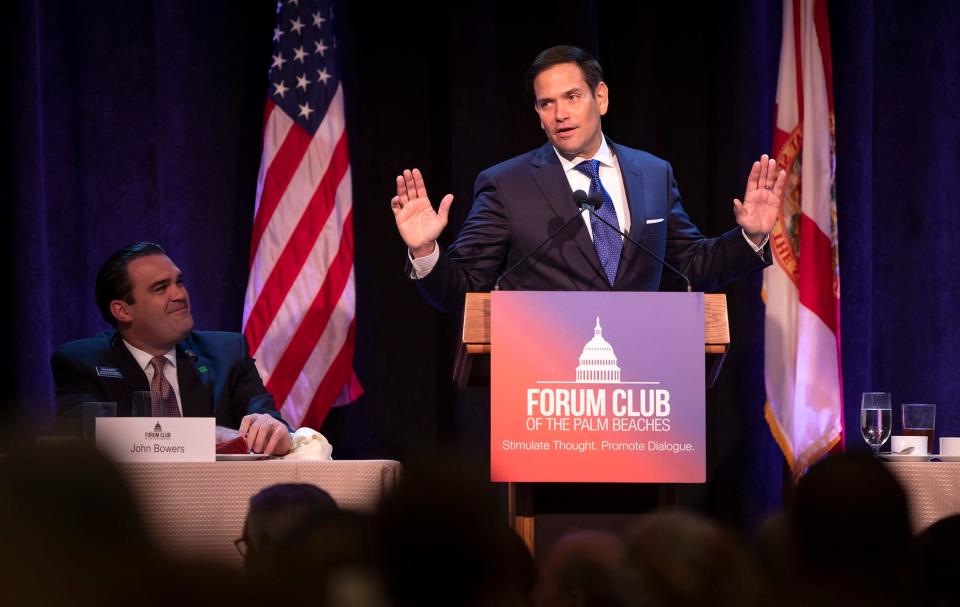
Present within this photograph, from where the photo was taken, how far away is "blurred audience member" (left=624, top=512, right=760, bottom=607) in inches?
53.7

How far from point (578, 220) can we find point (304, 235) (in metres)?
2.03

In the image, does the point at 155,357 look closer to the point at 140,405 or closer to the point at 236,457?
the point at 140,405

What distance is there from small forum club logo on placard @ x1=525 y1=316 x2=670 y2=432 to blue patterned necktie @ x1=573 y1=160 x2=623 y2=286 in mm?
807

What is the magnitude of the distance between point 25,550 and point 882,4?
542cm

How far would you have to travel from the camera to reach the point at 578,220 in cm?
371

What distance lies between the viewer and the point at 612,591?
141 cm

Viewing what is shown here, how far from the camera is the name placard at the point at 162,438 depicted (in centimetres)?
303

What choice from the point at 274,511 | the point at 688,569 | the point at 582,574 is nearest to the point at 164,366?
the point at 274,511

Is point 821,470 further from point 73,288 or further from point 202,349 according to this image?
point 73,288

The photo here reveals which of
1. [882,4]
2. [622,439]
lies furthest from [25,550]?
[882,4]

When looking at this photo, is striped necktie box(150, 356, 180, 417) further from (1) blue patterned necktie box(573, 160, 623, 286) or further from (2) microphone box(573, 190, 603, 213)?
(2) microphone box(573, 190, 603, 213)

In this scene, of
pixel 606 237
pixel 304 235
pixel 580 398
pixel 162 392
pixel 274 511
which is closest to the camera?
pixel 274 511

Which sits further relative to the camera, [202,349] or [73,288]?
[73,288]

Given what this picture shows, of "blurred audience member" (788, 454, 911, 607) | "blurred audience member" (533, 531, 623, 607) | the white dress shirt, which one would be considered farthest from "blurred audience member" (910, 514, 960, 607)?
the white dress shirt
